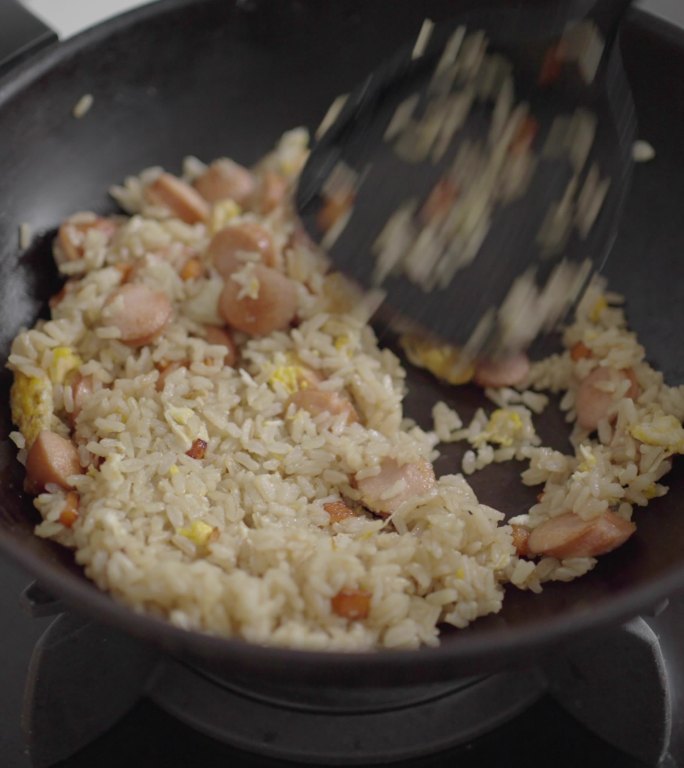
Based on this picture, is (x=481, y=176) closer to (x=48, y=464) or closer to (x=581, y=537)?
(x=581, y=537)

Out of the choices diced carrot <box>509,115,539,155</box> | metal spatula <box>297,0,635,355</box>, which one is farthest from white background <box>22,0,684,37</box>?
diced carrot <box>509,115,539,155</box>

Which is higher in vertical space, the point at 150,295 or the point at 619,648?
the point at 150,295

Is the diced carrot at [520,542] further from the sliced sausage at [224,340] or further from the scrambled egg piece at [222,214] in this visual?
the scrambled egg piece at [222,214]

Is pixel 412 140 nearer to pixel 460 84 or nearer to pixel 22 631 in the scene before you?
pixel 460 84

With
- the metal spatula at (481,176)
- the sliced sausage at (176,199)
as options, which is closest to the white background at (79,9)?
the sliced sausage at (176,199)

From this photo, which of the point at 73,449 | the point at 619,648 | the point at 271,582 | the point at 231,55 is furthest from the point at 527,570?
the point at 231,55
